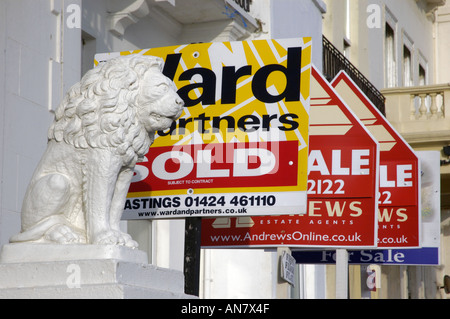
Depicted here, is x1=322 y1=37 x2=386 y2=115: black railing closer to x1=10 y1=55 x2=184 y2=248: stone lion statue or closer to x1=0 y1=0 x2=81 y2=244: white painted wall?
x1=0 y1=0 x2=81 y2=244: white painted wall

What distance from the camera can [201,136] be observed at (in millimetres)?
7902

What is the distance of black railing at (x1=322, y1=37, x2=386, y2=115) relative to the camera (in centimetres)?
1852

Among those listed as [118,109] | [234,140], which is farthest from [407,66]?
[118,109]

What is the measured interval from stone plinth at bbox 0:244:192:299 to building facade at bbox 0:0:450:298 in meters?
3.32

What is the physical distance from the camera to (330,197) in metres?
9.73

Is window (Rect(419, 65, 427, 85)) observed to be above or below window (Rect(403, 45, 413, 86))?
above

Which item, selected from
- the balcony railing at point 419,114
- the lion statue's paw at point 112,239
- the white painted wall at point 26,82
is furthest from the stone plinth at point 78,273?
the balcony railing at point 419,114

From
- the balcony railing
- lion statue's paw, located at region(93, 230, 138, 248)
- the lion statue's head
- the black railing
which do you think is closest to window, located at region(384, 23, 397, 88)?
the balcony railing

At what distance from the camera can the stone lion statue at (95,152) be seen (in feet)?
17.4

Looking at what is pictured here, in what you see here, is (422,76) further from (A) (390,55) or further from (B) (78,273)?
(B) (78,273)
